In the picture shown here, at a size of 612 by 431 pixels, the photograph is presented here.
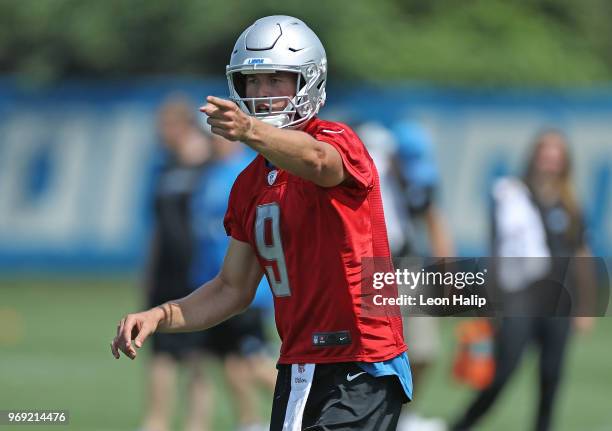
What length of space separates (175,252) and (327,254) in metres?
5.37

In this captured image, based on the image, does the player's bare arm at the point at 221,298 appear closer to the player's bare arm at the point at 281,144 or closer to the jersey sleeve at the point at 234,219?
the jersey sleeve at the point at 234,219

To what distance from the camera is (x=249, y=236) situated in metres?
5.38

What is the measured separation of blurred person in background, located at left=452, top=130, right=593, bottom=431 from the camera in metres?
9.22

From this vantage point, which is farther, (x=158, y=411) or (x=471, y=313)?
(x=158, y=411)

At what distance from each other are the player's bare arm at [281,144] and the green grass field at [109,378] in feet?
16.0

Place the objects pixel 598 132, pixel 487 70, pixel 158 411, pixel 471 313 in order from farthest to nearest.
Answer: pixel 487 70, pixel 598 132, pixel 158 411, pixel 471 313

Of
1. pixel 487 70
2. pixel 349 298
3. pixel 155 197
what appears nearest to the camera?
pixel 349 298

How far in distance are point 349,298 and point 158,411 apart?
4.96 m

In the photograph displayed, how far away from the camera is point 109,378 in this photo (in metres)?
12.8

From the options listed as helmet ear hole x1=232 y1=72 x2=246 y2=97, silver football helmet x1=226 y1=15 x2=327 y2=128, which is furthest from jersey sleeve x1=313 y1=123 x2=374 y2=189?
helmet ear hole x1=232 y1=72 x2=246 y2=97

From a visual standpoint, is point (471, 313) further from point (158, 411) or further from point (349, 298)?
point (158, 411)

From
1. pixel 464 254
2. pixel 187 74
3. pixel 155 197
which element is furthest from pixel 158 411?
pixel 187 74

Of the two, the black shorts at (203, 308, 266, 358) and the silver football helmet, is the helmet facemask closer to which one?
the silver football helmet

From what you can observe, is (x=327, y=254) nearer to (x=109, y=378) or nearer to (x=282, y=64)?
(x=282, y=64)
